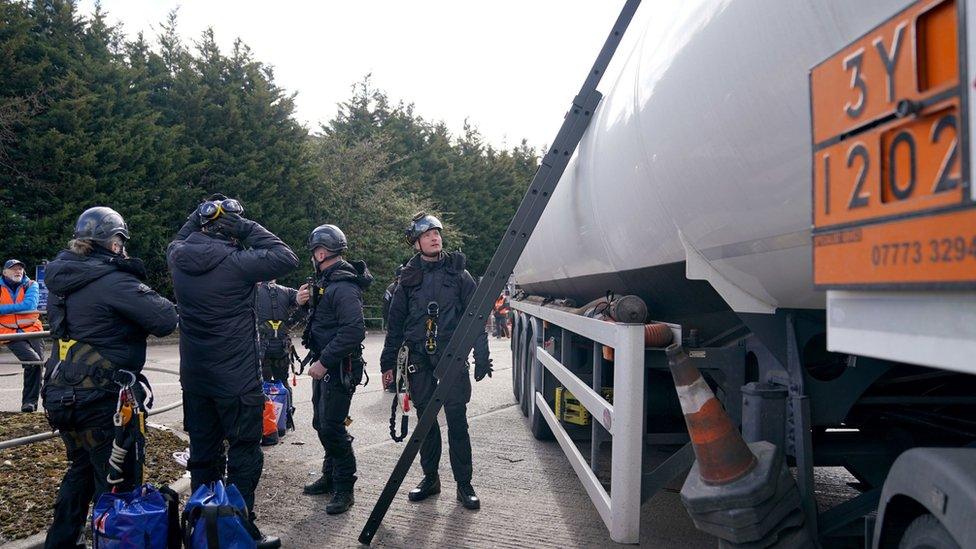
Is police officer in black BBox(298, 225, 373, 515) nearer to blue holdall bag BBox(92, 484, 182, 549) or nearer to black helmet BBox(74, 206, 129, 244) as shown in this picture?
blue holdall bag BBox(92, 484, 182, 549)

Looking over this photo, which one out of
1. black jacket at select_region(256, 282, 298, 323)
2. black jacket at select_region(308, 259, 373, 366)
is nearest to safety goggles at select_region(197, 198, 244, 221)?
black jacket at select_region(308, 259, 373, 366)

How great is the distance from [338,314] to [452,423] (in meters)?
1.12

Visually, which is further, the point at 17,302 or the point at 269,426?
the point at 17,302

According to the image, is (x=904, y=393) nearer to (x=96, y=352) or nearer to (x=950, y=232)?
(x=950, y=232)

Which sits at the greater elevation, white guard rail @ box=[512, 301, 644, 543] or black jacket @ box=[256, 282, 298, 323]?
black jacket @ box=[256, 282, 298, 323]

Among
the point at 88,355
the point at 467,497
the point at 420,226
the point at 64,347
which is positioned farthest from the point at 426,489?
the point at 64,347

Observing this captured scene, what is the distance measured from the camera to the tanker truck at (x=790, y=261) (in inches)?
50.1

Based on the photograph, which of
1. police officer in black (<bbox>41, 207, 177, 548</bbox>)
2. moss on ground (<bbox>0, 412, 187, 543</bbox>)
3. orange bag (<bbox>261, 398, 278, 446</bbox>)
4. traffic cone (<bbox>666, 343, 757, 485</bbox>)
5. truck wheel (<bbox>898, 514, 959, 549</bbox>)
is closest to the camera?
truck wheel (<bbox>898, 514, 959, 549</bbox>)

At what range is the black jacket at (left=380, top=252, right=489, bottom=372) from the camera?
521cm

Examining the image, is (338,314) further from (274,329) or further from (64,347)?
(274,329)

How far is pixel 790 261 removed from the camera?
2.20 m

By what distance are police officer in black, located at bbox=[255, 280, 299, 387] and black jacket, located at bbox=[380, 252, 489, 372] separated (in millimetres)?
2497

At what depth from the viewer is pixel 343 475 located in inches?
196

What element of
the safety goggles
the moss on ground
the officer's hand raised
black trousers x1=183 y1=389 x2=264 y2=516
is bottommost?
the moss on ground
